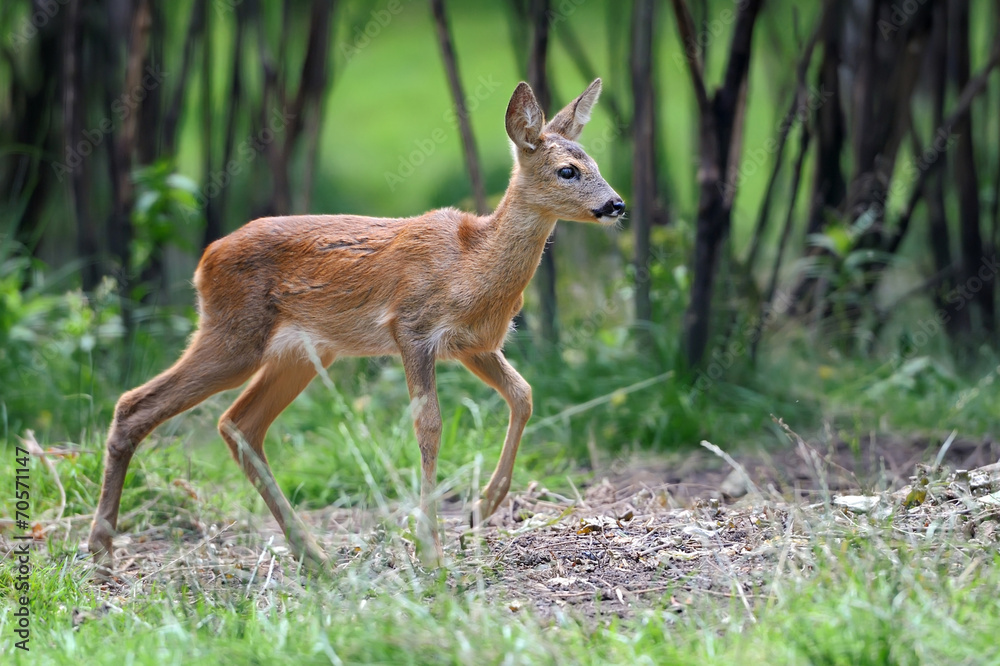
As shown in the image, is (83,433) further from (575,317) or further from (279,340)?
(575,317)

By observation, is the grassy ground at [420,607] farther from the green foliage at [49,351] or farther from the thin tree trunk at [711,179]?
the thin tree trunk at [711,179]

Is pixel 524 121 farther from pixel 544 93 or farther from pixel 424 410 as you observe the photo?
pixel 544 93

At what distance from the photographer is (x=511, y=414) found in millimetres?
4527

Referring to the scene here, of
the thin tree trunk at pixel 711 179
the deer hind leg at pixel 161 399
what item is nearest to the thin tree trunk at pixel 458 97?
the thin tree trunk at pixel 711 179

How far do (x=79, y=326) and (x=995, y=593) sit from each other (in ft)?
17.3

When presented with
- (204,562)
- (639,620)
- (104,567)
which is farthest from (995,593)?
(104,567)

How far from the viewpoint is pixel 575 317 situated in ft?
23.7

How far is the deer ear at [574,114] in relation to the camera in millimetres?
4617

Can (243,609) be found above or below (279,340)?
below

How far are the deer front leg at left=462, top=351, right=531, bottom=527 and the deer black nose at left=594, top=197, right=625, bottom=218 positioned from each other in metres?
0.78

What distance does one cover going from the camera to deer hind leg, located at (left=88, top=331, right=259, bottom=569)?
176 inches

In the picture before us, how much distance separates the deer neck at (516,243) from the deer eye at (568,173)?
161mm

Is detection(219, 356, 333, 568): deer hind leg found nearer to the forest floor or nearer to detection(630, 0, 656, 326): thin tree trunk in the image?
the forest floor

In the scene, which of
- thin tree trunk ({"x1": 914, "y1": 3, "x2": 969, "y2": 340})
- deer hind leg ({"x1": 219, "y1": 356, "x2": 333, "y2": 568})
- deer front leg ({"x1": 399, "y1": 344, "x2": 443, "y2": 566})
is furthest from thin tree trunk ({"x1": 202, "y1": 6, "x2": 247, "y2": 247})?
thin tree trunk ({"x1": 914, "y1": 3, "x2": 969, "y2": 340})
